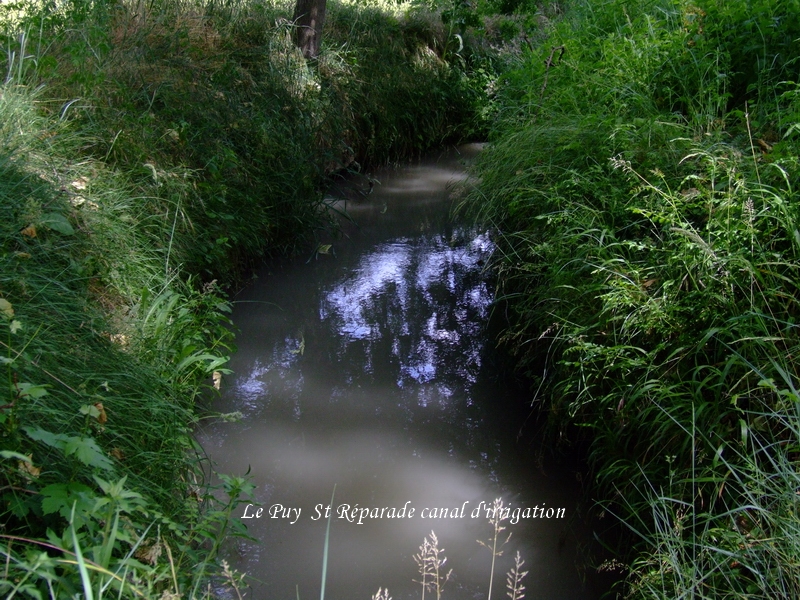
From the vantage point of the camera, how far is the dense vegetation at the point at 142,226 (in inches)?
65.4

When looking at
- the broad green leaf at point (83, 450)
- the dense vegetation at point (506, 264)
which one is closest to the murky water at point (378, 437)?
the dense vegetation at point (506, 264)

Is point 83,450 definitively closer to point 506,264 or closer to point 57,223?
point 57,223

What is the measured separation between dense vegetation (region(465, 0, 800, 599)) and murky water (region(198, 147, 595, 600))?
289 mm

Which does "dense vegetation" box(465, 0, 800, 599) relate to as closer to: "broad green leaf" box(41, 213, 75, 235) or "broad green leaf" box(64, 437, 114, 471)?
"broad green leaf" box(64, 437, 114, 471)

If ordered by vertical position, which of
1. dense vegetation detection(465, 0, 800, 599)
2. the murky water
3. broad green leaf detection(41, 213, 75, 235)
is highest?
broad green leaf detection(41, 213, 75, 235)

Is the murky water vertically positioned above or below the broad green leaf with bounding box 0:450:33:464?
below

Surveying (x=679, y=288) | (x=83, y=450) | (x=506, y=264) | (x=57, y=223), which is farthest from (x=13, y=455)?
(x=506, y=264)

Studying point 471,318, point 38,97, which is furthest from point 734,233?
point 38,97

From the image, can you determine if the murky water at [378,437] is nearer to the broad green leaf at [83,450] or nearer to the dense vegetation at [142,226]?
the dense vegetation at [142,226]

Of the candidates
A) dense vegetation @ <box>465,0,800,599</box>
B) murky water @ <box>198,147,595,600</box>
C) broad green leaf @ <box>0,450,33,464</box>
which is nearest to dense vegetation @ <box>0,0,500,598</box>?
broad green leaf @ <box>0,450,33,464</box>

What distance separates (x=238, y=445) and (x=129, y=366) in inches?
31.1

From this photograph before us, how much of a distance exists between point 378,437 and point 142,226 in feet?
5.33

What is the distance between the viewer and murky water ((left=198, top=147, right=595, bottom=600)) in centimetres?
247

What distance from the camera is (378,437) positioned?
311cm
